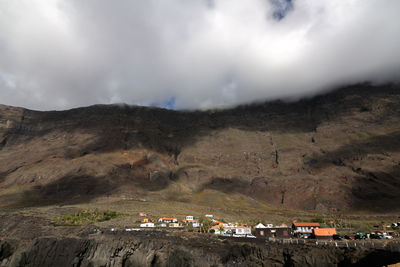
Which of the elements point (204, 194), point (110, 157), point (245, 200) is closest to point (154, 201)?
point (204, 194)

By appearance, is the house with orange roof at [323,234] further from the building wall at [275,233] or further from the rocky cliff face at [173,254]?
the rocky cliff face at [173,254]

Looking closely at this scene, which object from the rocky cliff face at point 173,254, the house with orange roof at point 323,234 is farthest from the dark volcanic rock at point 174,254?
the house with orange roof at point 323,234

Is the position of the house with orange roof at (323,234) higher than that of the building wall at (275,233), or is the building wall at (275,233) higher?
the house with orange roof at (323,234)

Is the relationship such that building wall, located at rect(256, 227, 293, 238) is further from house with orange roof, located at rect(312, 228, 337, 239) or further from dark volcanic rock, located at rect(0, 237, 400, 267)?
dark volcanic rock, located at rect(0, 237, 400, 267)

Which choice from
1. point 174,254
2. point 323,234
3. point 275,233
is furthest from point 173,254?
point 323,234

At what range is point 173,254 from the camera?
36312 millimetres

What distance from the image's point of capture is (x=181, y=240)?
41281 mm

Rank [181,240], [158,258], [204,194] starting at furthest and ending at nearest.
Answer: [204,194] < [181,240] < [158,258]

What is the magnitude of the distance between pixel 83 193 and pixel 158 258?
136105 millimetres

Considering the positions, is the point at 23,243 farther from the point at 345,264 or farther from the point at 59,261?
the point at 345,264

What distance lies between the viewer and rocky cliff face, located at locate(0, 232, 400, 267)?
2662 centimetres

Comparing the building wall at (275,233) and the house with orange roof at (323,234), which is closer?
the house with orange roof at (323,234)

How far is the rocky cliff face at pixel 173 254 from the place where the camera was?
87.4 ft

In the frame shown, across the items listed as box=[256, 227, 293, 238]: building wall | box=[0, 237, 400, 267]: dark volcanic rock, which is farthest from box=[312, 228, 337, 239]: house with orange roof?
box=[0, 237, 400, 267]: dark volcanic rock
